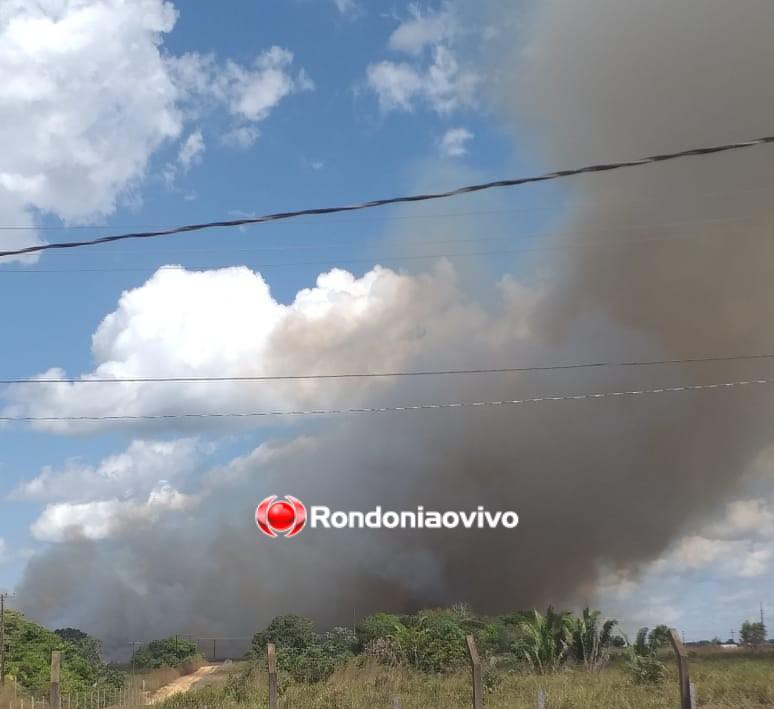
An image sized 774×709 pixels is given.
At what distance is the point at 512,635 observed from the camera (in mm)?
42062

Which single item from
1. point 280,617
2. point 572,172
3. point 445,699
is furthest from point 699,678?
point 280,617

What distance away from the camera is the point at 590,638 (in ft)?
107

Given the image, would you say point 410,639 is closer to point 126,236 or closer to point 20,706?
point 20,706

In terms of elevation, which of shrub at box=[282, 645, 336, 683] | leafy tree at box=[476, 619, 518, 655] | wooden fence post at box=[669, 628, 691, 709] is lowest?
wooden fence post at box=[669, 628, 691, 709]

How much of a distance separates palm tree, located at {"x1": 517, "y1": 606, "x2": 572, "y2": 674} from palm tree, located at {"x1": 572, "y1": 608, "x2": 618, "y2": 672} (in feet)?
0.93

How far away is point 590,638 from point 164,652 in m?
36.7

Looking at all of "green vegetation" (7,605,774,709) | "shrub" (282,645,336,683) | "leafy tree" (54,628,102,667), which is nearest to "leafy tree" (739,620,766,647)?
"green vegetation" (7,605,774,709)

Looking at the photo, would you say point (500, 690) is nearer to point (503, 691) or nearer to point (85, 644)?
point (503, 691)

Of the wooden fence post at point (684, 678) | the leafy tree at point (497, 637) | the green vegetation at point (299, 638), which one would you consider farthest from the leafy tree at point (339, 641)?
the wooden fence post at point (684, 678)

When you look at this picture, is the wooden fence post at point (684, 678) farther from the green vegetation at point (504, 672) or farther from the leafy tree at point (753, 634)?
the leafy tree at point (753, 634)

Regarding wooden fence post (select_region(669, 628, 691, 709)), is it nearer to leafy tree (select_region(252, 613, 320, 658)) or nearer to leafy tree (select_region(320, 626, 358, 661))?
leafy tree (select_region(320, 626, 358, 661))

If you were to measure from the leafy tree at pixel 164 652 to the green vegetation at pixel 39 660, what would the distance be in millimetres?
1990

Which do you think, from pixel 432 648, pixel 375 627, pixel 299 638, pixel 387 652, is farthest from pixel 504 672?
pixel 299 638

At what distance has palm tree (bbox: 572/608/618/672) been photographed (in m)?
31.9
